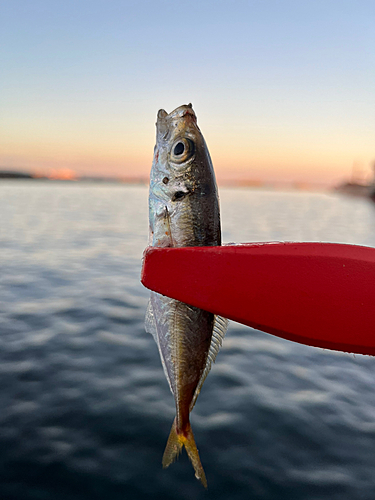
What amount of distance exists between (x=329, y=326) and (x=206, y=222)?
1.31m

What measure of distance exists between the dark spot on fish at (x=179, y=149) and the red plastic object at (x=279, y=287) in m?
0.87

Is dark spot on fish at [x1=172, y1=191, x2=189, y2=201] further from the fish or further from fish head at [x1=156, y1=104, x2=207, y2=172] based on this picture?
fish head at [x1=156, y1=104, x2=207, y2=172]

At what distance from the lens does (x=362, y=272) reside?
3.04 meters

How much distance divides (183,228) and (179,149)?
688 millimetres

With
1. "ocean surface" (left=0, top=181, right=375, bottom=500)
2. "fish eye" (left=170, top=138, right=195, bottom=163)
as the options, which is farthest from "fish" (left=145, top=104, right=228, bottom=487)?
"ocean surface" (left=0, top=181, right=375, bottom=500)

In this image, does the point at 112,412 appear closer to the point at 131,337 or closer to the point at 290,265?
the point at 131,337

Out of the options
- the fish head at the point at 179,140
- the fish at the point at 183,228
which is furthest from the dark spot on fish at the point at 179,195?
the fish head at the point at 179,140

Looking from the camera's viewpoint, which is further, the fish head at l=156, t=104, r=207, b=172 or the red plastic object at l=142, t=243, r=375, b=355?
the fish head at l=156, t=104, r=207, b=172

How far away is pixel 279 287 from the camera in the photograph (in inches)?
119

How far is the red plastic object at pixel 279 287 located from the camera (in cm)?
301

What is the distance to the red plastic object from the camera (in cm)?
301

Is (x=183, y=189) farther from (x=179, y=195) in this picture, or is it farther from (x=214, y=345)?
(x=214, y=345)

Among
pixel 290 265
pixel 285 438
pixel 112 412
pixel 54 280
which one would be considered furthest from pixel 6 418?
pixel 54 280

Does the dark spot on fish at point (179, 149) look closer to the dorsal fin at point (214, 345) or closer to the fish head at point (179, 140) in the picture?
the fish head at point (179, 140)
